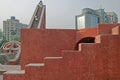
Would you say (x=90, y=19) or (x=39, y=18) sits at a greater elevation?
(x=90, y=19)

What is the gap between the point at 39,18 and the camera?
53.6 ft

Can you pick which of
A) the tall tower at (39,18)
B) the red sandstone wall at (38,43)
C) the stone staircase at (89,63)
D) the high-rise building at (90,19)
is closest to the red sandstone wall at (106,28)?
the stone staircase at (89,63)

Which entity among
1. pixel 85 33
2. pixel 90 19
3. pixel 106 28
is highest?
pixel 90 19

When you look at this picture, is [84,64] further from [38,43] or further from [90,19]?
[90,19]

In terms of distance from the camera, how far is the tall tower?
1524 cm

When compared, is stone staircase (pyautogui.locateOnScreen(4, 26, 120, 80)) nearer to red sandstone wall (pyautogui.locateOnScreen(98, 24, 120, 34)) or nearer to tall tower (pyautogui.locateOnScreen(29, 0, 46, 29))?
red sandstone wall (pyautogui.locateOnScreen(98, 24, 120, 34))

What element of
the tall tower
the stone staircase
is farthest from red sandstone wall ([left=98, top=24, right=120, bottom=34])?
the tall tower

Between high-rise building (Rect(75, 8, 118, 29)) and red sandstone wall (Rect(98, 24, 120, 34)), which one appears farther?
high-rise building (Rect(75, 8, 118, 29))

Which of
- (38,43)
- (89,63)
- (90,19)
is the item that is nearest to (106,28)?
(89,63)

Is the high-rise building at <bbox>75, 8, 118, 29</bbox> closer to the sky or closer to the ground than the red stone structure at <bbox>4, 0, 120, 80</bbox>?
closer to the sky

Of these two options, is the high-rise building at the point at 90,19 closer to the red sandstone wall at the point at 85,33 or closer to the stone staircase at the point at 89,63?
the red sandstone wall at the point at 85,33

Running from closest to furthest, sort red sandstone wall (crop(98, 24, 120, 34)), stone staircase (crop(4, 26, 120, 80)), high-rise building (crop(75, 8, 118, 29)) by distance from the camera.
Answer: stone staircase (crop(4, 26, 120, 80)), red sandstone wall (crop(98, 24, 120, 34)), high-rise building (crop(75, 8, 118, 29))

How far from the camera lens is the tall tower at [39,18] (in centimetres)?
1524

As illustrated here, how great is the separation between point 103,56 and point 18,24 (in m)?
112
